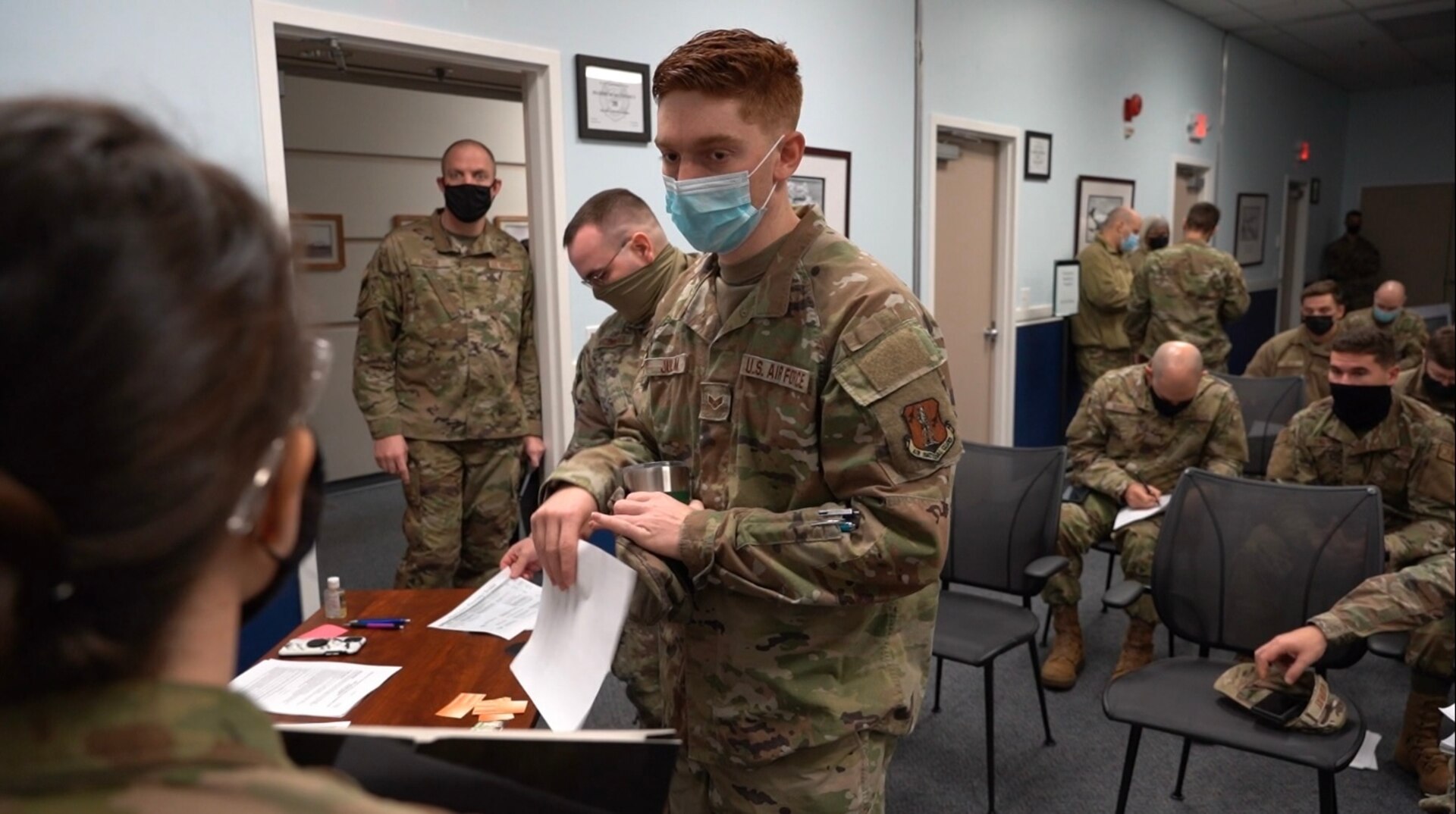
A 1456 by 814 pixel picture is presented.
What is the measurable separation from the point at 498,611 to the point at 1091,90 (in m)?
5.41

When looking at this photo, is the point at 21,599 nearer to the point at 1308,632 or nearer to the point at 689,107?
the point at 689,107

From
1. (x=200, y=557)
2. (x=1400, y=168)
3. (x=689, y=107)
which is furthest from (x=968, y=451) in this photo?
(x=1400, y=168)

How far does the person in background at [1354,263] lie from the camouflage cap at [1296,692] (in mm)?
9265

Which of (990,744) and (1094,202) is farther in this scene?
(1094,202)

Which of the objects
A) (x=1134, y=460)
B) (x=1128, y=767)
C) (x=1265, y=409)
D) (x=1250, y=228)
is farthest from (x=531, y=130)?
(x=1250, y=228)

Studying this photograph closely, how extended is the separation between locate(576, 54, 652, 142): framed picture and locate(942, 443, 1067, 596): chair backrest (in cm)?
159

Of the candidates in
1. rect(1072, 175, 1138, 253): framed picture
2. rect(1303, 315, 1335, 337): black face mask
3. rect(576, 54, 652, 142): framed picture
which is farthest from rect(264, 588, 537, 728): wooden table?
rect(1072, 175, 1138, 253): framed picture

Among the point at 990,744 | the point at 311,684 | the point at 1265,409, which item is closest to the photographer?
the point at 311,684

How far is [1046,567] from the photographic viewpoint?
8.41 ft

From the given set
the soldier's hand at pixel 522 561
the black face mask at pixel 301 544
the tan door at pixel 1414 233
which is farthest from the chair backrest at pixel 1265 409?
the tan door at pixel 1414 233

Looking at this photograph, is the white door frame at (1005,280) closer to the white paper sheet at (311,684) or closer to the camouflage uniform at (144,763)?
the white paper sheet at (311,684)

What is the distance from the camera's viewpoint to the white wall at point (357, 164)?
507cm

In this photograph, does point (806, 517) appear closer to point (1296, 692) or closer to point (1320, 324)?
point (1296, 692)

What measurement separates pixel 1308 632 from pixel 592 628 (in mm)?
1612
